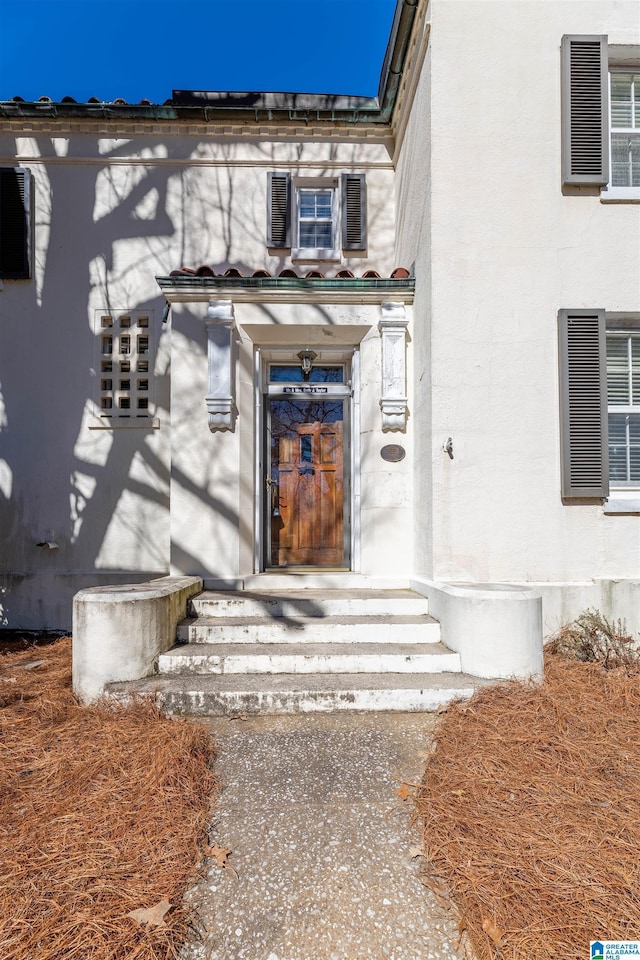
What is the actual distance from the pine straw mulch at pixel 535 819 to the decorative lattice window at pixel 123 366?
216 inches

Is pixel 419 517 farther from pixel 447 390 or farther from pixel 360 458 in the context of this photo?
pixel 447 390

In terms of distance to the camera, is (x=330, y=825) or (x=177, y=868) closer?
(x=177, y=868)

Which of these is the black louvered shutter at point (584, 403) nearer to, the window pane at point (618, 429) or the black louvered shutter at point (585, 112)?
the window pane at point (618, 429)

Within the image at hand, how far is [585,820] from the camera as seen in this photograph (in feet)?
7.22

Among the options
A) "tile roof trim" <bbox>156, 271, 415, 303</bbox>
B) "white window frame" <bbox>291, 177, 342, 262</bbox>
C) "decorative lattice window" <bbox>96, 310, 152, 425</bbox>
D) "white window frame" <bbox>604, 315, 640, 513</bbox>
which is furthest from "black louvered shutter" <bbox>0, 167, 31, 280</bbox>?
"white window frame" <bbox>604, 315, 640, 513</bbox>

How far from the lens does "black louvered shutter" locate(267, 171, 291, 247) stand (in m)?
6.64

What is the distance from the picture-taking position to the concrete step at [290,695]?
10.7ft

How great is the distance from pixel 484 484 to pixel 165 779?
11.8ft

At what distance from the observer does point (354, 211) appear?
672 cm

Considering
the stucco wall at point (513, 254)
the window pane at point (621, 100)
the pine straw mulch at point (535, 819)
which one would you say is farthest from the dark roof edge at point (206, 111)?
the pine straw mulch at point (535, 819)

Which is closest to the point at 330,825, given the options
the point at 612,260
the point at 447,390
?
the point at 447,390

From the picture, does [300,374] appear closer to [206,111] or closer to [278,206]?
[278,206]

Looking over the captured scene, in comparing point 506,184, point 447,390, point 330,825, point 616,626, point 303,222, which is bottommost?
point 330,825

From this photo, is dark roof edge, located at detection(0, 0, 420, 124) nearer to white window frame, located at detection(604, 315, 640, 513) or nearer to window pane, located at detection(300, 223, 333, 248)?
window pane, located at detection(300, 223, 333, 248)
